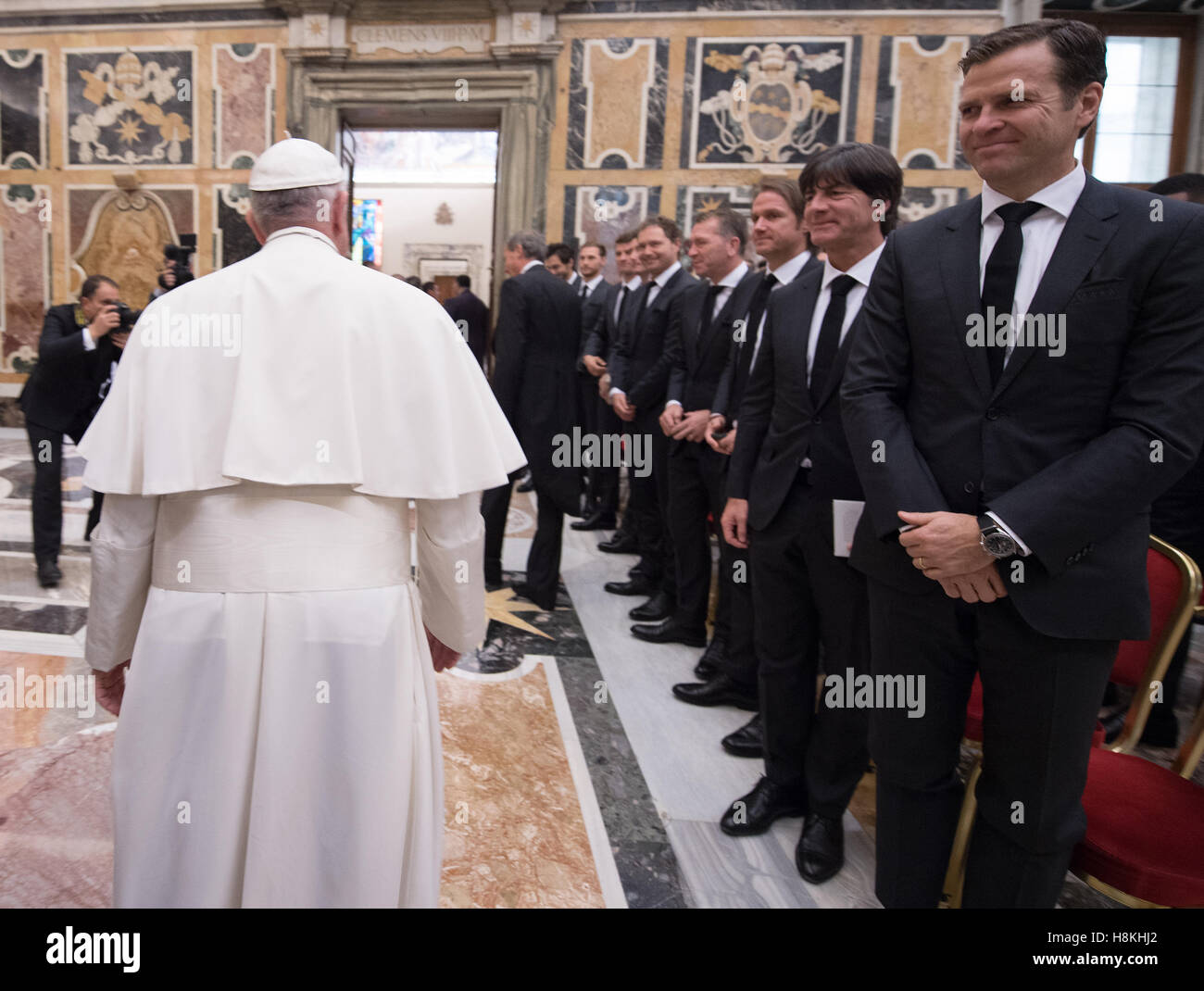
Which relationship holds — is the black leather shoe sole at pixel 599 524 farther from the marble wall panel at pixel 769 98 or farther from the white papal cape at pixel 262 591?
the white papal cape at pixel 262 591

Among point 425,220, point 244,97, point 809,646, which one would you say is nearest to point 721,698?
point 809,646

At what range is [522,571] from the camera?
5609 millimetres

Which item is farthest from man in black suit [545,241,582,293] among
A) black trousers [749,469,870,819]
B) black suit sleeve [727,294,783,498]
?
black trousers [749,469,870,819]

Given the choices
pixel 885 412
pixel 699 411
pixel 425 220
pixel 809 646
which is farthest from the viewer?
pixel 425 220

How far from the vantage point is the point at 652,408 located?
489 centimetres

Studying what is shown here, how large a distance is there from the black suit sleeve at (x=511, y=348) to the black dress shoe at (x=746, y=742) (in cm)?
212

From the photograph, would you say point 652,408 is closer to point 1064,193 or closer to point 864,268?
point 864,268

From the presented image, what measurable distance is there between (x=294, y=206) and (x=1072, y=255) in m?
1.54

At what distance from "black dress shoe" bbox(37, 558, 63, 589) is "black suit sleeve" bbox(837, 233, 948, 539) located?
4.64 meters

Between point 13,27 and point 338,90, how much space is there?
14.6ft

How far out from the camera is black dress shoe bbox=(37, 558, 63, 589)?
4.86m

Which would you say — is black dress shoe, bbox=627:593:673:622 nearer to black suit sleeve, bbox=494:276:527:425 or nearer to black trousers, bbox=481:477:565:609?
black trousers, bbox=481:477:565:609

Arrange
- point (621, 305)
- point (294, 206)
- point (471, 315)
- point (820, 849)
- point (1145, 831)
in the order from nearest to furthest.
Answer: point (294, 206) < point (1145, 831) < point (820, 849) < point (621, 305) < point (471, 315)

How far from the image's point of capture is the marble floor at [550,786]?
2.40 meters
